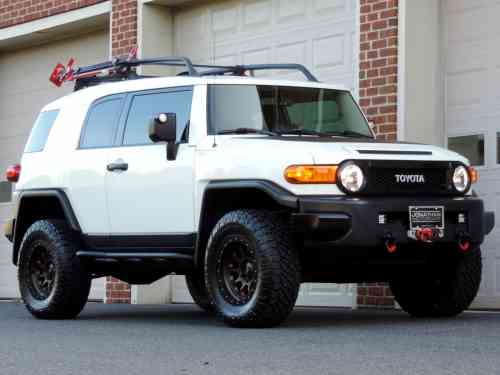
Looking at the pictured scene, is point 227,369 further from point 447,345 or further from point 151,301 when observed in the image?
point 151,301

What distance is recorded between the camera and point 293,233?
8914 millimetres

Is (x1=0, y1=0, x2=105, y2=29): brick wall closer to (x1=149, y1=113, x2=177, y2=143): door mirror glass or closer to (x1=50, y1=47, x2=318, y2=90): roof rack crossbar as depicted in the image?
(x1=50, y1=47, x2=318, y2=90): roof rack crossbar

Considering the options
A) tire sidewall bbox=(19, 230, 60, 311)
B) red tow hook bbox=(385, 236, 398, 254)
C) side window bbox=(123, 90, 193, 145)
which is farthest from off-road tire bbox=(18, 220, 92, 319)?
red tow hook bbox=(385, 236, 398, 254)

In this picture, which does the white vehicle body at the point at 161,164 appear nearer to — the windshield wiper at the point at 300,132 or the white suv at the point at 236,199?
the white suv at the point at 236,199

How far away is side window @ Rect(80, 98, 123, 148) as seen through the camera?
35.0 ft

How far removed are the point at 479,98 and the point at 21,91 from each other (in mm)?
8082

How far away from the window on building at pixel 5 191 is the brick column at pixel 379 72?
277 inches

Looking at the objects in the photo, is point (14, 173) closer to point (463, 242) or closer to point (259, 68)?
point (259, 68)

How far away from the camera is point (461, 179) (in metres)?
9.51

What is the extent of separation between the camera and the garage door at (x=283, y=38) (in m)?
13.2

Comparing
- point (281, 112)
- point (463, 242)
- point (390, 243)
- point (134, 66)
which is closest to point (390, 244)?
point (390, 243)

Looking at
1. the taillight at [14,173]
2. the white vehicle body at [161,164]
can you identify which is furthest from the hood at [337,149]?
the taillight at [14,173]

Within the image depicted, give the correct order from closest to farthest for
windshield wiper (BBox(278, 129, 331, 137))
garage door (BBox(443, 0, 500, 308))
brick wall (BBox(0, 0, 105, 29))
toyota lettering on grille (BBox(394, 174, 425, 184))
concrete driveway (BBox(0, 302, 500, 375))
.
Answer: concrete driveway (BBox(0, 302, 500, 375))
toyota lettering on grille (BBox(394, 174, 425, 184))
windshield wiper (BBox(278, 129, 331, 137))
garage door (BBox(443, 0, 500, 308))
brick wall (BBox(0, 0, 105, 29))

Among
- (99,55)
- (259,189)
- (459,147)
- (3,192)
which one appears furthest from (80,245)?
(3,192)
